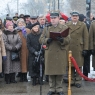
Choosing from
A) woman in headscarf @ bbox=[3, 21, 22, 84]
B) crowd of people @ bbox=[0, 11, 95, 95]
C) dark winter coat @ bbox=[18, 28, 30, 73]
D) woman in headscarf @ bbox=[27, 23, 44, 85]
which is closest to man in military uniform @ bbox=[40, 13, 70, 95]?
crowd of people @ bbox=[0, 11, 95, 95]

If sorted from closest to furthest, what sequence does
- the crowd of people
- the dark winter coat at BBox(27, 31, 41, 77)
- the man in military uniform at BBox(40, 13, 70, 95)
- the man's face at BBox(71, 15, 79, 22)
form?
the man in military uniform at BBox(40, 13, 70, 95)
the crowd of people
the man's face at BBox(71, 15, 79, 22)
the dark winter coat at BBox(27, 31, 41, 77)

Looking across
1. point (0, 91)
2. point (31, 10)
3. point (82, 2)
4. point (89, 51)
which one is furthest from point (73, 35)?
point (31, 10)

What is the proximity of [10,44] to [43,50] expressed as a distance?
1.32 metres

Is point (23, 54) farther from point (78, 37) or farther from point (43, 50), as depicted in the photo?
point (78, 37)

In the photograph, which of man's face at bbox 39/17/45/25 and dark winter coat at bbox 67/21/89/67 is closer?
dark winter coat at bbox 67/21/89/67

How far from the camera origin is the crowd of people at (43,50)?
938 cm

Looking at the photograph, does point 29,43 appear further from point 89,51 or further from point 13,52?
point 89,51

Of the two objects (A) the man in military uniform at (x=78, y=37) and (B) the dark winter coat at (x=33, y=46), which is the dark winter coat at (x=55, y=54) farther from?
(B) the dark winter coat at (x=33, y=46)

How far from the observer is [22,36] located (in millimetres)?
11234

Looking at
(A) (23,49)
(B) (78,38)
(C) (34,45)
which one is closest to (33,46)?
(C) (34,45)

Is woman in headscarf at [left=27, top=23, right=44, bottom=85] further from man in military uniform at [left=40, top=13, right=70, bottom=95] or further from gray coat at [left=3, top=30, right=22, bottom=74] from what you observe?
man in military uniform at [left=40, top=13, right=70, bottom=95]

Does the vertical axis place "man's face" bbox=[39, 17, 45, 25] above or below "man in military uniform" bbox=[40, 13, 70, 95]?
above

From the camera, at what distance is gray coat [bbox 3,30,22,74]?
35.7 ft

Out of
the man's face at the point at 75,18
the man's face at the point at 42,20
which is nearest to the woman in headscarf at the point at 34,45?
the man's face at the point at 42,20
